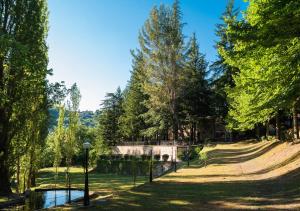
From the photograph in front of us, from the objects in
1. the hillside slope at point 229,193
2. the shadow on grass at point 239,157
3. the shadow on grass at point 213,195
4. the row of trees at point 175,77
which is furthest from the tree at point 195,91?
the shadow on grass at point 213,195

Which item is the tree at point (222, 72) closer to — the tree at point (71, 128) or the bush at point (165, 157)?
the bush at point (165, 157)

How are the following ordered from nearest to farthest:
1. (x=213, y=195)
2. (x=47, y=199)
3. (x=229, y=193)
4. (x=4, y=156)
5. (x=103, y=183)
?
1. (x=213, y=195)
2. (x=229, y=193)
3. (x=4, y=156)
4. (x=47, y=199)
5. (x=103, y=183)

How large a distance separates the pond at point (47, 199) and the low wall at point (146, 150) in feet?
72.0

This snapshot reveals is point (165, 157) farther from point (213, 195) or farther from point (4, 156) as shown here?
point (213, 195)

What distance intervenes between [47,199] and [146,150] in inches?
1316

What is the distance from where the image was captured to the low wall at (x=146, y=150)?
49.1 metres

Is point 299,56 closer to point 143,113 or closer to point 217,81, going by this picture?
point 217,81

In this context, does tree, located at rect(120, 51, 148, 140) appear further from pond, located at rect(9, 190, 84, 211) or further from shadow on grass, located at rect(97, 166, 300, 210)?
shadow on grass, located at rect(97, 166, 300, 210)

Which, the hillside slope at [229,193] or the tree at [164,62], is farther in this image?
the tree at [164,62]

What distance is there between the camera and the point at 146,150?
55.7m

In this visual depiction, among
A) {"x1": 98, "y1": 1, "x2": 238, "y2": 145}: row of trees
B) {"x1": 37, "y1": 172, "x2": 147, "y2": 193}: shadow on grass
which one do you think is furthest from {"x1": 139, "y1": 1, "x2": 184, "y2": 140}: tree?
{"x1": 37, "y1": 172, "x2": 147, "y2": 193}: shadow on grass

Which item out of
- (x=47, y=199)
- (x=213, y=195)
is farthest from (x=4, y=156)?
(x=213, y=195)

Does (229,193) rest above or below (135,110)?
below

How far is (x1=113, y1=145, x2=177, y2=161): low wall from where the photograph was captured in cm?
4908
